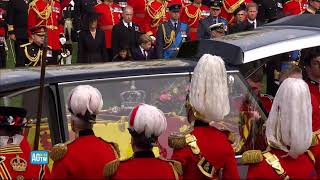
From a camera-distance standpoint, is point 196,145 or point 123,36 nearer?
point 196,145

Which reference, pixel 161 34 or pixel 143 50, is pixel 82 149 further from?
pixel 161 34

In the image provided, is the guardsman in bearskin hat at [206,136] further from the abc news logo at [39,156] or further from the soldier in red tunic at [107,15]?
the soldier in red tunic at [107,15]

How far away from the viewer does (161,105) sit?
696cm

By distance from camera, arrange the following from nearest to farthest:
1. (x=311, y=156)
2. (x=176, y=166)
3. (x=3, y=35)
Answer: (x=176, y=166) < (x=311, y=156) < (x=3, y=35)

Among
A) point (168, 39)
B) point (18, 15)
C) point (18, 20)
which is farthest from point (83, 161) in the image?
point (18, 15)

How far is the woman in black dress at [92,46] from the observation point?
15.0m

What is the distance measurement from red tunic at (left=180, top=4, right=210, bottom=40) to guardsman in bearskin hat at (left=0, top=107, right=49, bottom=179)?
431 inches

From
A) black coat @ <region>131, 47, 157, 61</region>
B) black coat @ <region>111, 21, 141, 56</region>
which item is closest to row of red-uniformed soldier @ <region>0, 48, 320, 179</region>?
black coat @ <region>131, 47, 157, 61</region>

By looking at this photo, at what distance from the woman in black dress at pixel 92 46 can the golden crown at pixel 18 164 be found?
8.78 meters

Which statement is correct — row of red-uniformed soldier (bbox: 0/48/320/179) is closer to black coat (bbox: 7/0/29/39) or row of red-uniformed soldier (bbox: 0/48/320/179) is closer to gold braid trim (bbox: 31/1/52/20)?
gold braid trim (bbox: 31/1/52/20)

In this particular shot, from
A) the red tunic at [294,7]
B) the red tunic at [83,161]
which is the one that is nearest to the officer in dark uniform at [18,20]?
the red tunic at [294,7]

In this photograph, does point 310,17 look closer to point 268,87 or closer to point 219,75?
point 268,87

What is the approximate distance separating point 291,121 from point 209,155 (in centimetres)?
69

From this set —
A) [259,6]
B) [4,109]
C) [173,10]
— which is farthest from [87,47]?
[4,109]
